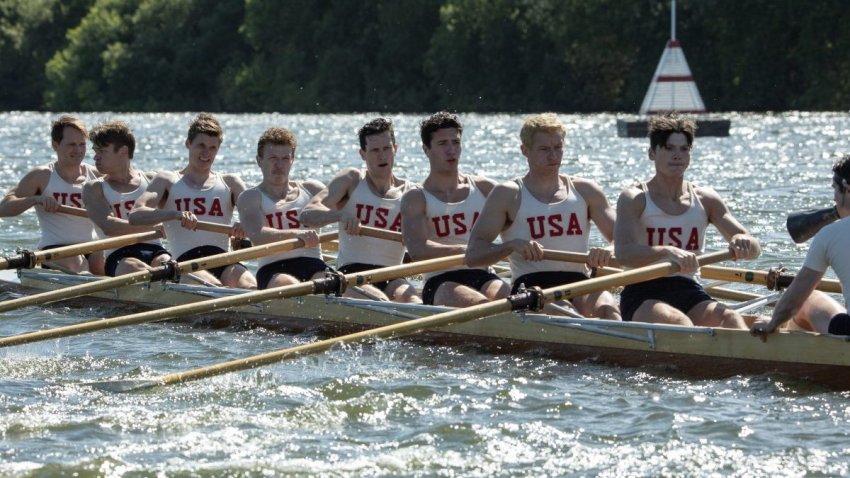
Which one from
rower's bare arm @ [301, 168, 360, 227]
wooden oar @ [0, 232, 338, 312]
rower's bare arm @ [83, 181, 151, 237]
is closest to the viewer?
wooden oar @ [0, 232, 338, 312]

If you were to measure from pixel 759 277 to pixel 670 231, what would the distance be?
A: 28.6 inches

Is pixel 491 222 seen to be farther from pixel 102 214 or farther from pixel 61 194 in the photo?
pixel 61 194

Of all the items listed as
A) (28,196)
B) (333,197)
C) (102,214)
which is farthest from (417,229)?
(28,196)

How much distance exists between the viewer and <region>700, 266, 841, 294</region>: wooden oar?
873 centimetres

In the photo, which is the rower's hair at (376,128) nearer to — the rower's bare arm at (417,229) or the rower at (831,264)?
the rower's bare arm at (417,229)

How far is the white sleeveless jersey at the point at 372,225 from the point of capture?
1037 centimetres

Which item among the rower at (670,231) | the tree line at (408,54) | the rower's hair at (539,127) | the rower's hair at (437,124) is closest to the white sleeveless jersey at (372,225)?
the rower's hair at (437,124)

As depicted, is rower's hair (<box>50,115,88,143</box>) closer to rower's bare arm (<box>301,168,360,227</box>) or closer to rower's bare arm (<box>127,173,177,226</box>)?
rower's bare arm (<box>127,173,177,226</box>)

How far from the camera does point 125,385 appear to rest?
8.02 metres

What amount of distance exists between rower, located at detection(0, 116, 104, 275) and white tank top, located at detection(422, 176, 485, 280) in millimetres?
3179

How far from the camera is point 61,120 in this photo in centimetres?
1194

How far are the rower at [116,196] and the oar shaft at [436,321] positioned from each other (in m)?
3.37

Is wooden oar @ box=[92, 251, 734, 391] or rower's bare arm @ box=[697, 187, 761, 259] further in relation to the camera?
rower's bare arm @ box=[697, 187, 761, 259]

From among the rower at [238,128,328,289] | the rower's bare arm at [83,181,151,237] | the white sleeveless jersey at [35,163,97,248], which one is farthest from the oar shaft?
the white sleeveless jersey at [35,163,97,248]
